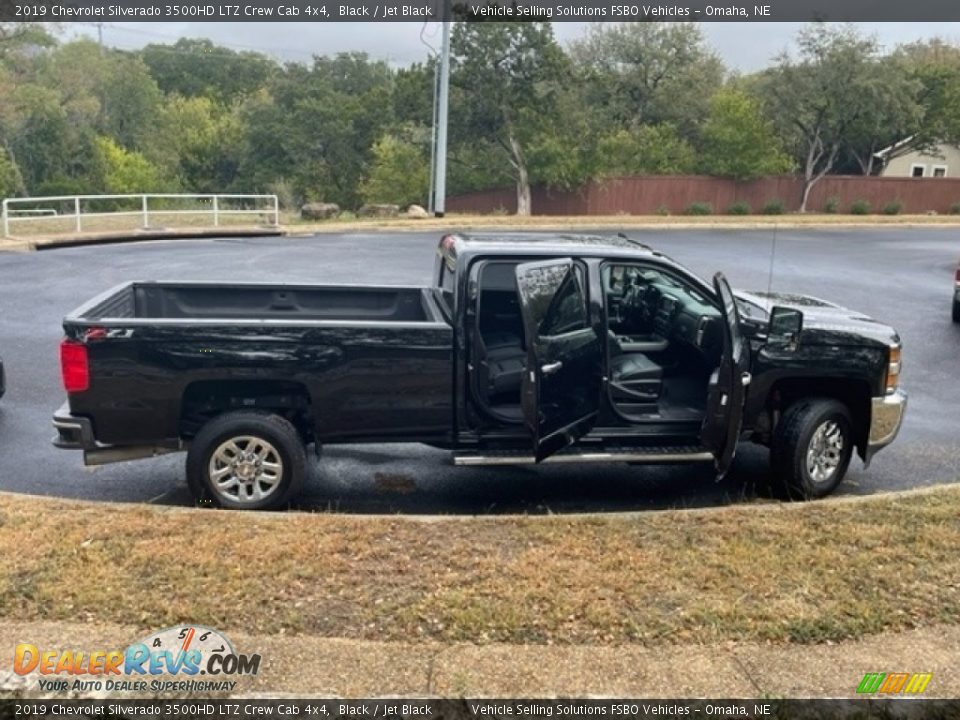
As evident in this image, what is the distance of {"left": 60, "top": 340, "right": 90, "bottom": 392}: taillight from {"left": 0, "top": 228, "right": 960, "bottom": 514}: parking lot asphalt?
0.98m

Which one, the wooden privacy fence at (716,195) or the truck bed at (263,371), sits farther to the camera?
the wooden privacy fence at (716,195)

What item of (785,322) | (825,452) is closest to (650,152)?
(825,452)

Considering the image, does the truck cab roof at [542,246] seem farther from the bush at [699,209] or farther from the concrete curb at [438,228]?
the bush at [699,209]

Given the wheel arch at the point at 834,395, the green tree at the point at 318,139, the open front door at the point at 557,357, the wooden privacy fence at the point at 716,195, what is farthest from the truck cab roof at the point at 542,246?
the green tree at the point at 318,139

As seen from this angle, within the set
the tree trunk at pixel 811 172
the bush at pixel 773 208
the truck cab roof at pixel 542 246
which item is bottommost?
the bush at pixel 773 208

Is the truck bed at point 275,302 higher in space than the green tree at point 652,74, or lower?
lower

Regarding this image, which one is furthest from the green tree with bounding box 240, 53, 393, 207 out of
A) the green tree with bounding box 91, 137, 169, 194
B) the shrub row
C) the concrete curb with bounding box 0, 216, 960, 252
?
the concrete curb with bounding box 0, 216, 960, 252

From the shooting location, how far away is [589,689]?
11.8ft

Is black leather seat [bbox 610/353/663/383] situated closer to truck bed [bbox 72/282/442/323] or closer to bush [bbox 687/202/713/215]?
truck bed [bbox 72/282/442/323]

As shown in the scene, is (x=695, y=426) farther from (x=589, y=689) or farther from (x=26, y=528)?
(x=26, y=528)

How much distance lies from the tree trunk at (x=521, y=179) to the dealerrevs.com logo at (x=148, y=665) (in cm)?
3932

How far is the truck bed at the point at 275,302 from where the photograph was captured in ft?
22.4

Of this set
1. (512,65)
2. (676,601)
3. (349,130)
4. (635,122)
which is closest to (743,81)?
(635,122)

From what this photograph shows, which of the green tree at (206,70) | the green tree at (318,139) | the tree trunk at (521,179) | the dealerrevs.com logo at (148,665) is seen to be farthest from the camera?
the green tree at (206,70)
